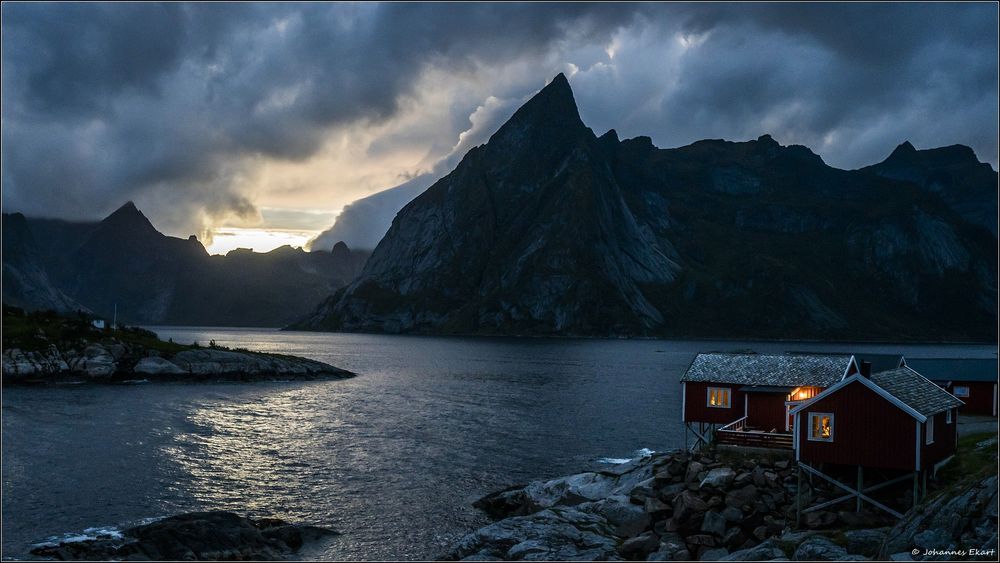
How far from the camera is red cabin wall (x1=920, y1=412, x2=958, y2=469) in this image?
109 ft

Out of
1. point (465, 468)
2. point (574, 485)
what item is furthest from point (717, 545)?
point (465, 468)

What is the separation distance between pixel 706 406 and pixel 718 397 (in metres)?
1.08

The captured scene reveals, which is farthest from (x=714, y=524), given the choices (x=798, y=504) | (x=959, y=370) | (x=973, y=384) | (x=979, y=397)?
(x=959, y=370)

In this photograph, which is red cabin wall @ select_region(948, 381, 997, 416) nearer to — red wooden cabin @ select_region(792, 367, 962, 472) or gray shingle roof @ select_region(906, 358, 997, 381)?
gray shingle roof @ select_region(906, 358, 997, 381)

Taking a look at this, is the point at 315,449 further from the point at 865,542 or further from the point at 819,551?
the point at 865,542

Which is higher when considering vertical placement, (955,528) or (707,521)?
(955,528)

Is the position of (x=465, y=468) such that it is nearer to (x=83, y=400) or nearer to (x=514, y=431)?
(x=514, y=431)

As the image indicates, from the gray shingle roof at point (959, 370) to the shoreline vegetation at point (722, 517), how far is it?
1904 cm

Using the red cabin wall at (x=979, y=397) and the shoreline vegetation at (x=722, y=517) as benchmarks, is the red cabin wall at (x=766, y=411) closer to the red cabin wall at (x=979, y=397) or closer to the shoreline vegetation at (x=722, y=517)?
the shoreline vegetation at (x=722, y=517)

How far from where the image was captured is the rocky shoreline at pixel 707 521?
963 inches

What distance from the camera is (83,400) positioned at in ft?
255

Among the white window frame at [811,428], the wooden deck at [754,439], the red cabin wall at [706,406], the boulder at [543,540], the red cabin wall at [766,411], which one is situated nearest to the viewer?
the boulder at [543,540]

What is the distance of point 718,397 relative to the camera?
48281mm

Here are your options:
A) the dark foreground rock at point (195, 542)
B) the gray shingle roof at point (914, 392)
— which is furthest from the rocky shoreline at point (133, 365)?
the gray shingle roof at point (914, 392)
